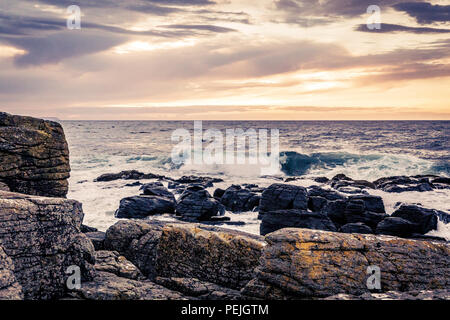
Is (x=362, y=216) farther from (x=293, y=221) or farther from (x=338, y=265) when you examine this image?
(x=338, y=265)

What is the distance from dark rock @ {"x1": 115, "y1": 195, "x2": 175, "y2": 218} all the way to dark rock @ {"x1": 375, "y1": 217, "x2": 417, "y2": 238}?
11022 millimetres

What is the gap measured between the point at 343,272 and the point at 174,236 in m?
3.30

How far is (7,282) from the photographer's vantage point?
434 cm

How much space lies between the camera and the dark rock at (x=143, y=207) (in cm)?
1798

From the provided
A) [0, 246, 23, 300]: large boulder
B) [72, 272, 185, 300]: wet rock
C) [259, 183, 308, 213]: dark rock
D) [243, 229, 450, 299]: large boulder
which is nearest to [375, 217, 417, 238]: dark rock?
[259, 183, 308, 213]: dark rock

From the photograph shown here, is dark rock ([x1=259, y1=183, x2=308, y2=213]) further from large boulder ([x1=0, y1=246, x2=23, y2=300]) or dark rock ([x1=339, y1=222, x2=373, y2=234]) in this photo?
large boulder ([x1=0, y1=246, x2=23, y2=300])

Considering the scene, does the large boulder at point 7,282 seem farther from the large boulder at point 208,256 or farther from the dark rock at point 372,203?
the dark rock at point 372,203

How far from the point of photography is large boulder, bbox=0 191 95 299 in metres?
5.00

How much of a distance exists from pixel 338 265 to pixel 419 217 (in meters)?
13.4

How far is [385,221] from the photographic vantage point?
15.3 meters

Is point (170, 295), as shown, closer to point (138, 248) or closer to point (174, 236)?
point (174, 236)

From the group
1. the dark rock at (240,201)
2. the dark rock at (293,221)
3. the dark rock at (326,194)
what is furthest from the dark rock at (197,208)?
the dark rock at (326,194)

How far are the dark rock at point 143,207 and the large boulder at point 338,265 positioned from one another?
538 inches
